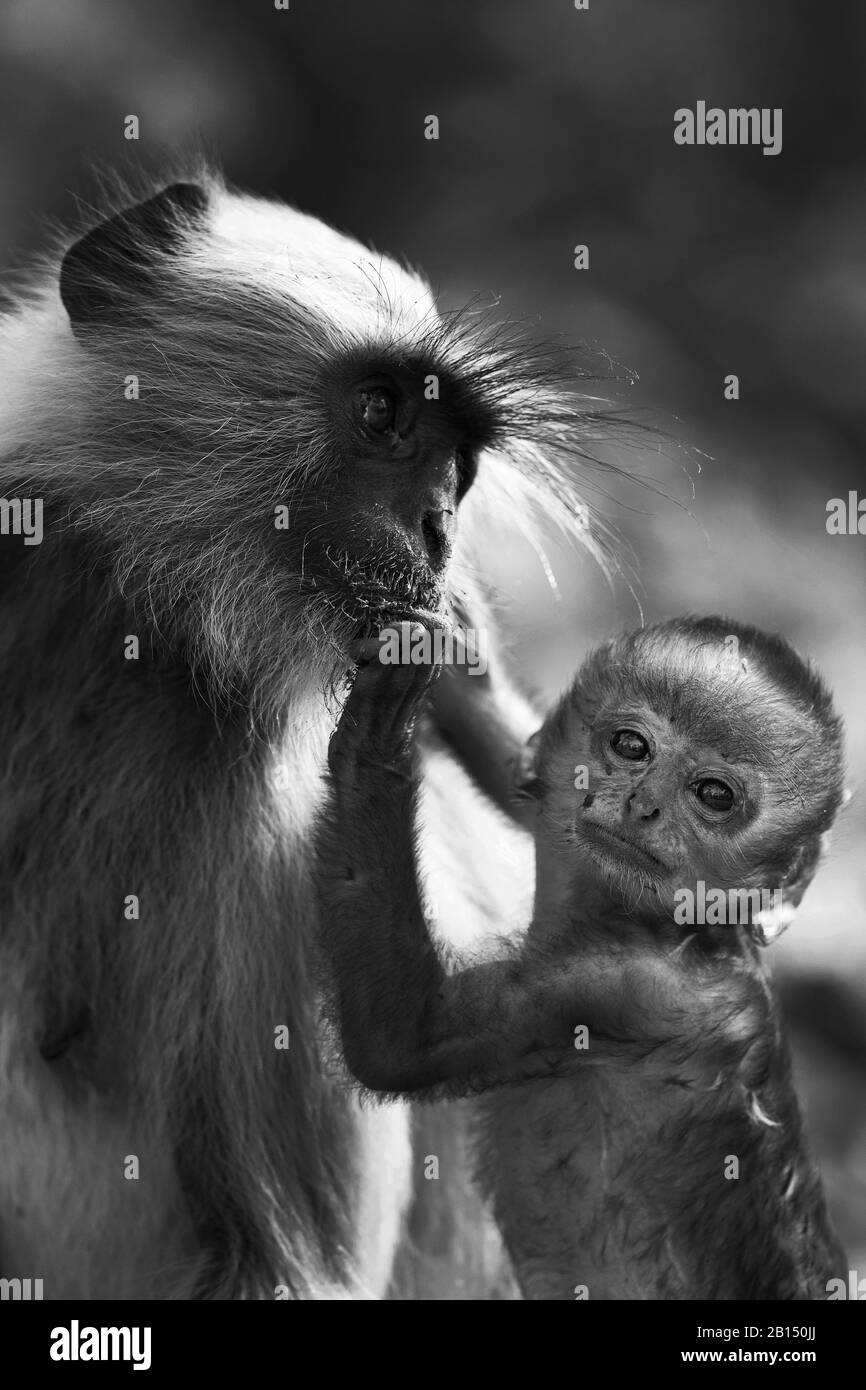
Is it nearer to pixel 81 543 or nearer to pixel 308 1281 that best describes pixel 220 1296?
pixel 308 1281

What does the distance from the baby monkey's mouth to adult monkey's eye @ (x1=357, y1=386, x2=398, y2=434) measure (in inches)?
37.4

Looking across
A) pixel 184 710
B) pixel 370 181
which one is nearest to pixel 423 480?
pixel 184 710

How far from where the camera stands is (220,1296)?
140 inches

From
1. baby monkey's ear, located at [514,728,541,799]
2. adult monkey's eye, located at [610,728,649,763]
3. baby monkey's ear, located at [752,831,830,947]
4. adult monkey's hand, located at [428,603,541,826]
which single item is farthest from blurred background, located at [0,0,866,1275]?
adult monkey's eye, located at [610,728,649,763]

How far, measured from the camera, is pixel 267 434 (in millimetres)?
3543

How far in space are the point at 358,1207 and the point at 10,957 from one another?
98 cm

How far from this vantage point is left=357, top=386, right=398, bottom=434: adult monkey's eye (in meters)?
3.52

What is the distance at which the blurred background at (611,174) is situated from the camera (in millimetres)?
6211

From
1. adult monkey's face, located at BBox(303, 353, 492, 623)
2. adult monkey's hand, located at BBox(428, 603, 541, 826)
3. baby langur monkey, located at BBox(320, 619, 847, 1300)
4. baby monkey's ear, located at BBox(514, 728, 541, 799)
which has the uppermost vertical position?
adult monkey's face, located at BBox(303, 353, 492, 623)

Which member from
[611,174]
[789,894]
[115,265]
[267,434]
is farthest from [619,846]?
[611,174]

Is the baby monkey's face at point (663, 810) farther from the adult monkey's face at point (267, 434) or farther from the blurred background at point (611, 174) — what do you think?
the blurred background at point (611, 174)

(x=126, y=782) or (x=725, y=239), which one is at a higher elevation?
(x=725, y=239)

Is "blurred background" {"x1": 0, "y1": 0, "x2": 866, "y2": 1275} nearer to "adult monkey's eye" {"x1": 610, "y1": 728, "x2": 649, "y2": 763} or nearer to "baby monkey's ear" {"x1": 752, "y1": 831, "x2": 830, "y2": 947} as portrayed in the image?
"baby monkey's ear" {"x1": 752, "y1": 831, "x2": 830, "y2": 947}

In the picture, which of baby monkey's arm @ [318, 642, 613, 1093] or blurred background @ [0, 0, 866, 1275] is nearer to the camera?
baby monkey's arm @ [318, 642, 613, 1093]
